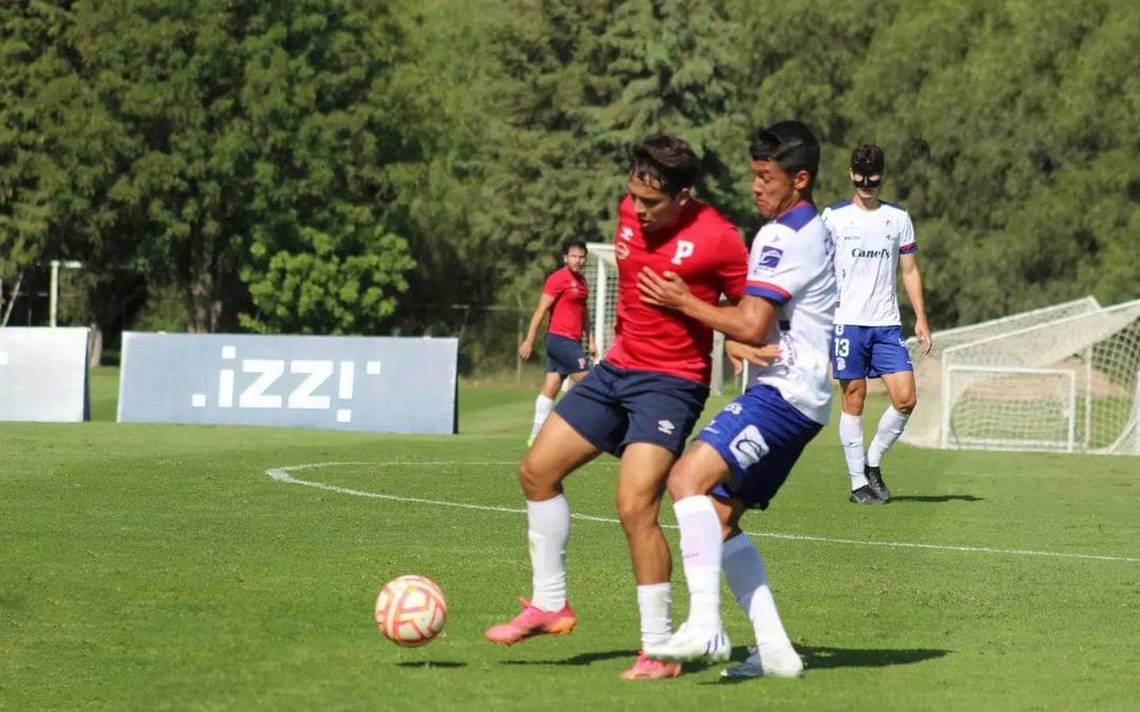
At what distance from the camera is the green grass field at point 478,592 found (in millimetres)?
7711

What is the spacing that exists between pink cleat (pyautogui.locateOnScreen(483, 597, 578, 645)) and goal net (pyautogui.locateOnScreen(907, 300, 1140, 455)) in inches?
682

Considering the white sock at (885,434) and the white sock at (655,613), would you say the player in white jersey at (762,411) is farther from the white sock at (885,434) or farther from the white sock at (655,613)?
the white sock at (885,434)

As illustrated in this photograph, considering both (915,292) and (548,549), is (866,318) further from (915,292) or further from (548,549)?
(548,549)

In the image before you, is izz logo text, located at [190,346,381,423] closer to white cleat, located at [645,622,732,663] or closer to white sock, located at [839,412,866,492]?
white sock, located at [839,412,866,492]

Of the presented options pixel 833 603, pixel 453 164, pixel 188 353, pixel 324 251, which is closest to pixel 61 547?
pixel 833 603

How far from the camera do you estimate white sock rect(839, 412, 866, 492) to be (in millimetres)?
15828

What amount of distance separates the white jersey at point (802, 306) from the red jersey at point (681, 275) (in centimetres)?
15

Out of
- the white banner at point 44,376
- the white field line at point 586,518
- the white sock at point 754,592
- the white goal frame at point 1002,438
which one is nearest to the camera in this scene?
the white sock at point 754,592

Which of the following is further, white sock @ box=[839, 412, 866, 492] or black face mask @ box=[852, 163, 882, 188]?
white sock @ box=[839, 412, 866, 492]

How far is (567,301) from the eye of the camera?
22969 millimetres

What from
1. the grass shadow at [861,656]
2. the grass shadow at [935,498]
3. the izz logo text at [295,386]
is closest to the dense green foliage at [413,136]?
the izz logo text at [295,386]

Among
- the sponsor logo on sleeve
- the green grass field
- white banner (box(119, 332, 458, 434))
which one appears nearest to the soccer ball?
the green grass field

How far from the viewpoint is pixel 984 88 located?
5662 centimetres

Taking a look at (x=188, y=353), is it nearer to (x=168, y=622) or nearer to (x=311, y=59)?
(x=168, y=622)
